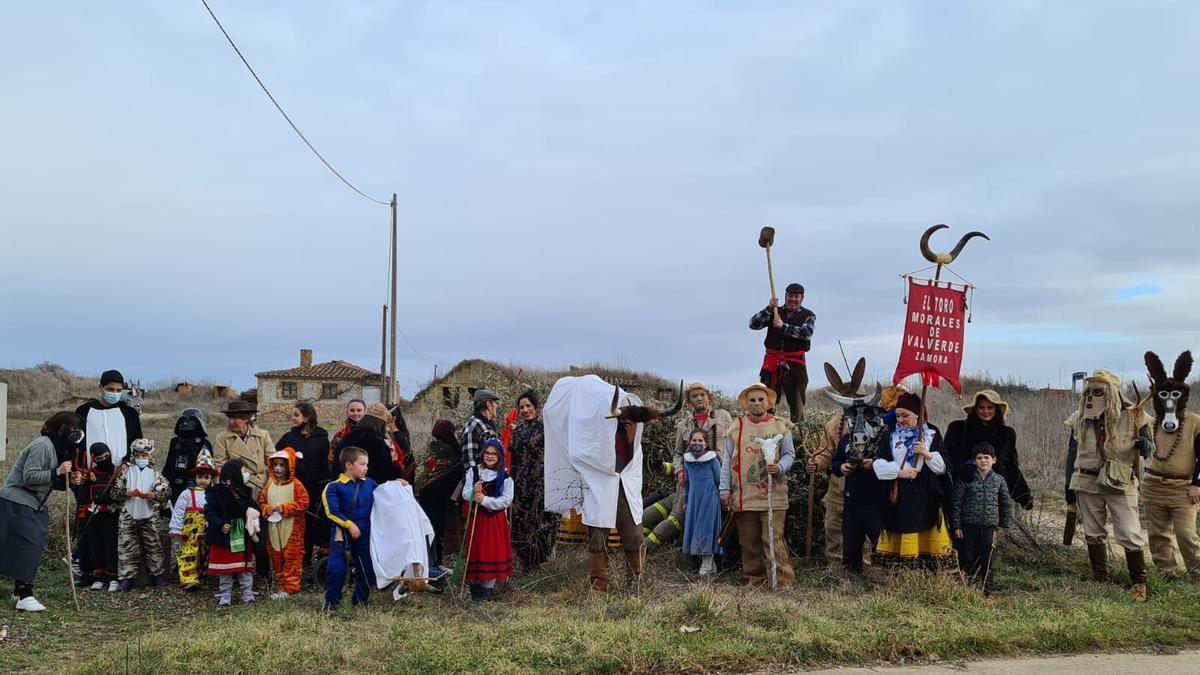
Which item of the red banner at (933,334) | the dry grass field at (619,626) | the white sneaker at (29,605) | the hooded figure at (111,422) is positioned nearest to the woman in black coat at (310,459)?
the dry grass field at (619,626)

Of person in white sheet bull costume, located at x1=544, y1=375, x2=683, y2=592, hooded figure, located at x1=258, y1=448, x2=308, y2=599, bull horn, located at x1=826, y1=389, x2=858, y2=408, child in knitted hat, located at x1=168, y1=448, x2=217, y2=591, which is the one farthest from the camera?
child in knitted hat, located at x1=168, y1=448, x2=217, y2=591

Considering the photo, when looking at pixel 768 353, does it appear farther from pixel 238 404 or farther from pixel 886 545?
pixel 238 404

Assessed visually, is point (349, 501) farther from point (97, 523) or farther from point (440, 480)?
point (97, 523)

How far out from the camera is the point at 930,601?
7496 millimetres

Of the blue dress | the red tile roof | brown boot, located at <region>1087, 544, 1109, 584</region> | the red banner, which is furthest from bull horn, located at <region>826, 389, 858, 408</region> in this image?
the red tile roof

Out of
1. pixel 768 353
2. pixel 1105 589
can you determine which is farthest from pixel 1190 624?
pixel 768 353

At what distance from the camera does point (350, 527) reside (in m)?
7.54

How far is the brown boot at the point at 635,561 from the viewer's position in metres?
8.04

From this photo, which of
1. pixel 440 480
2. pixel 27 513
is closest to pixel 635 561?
pixel 440 480

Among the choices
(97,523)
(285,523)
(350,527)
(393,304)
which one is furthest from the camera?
(393,304)

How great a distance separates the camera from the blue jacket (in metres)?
7.65

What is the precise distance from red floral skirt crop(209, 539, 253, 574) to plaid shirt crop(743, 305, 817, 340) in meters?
5.76

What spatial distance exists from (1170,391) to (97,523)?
403 inches

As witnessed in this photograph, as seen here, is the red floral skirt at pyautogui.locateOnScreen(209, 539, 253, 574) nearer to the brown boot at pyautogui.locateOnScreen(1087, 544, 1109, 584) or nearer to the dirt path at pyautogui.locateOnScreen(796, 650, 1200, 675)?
the dirt path at pyautogui.locateOnScreen(796, 650, 1200, 675)
